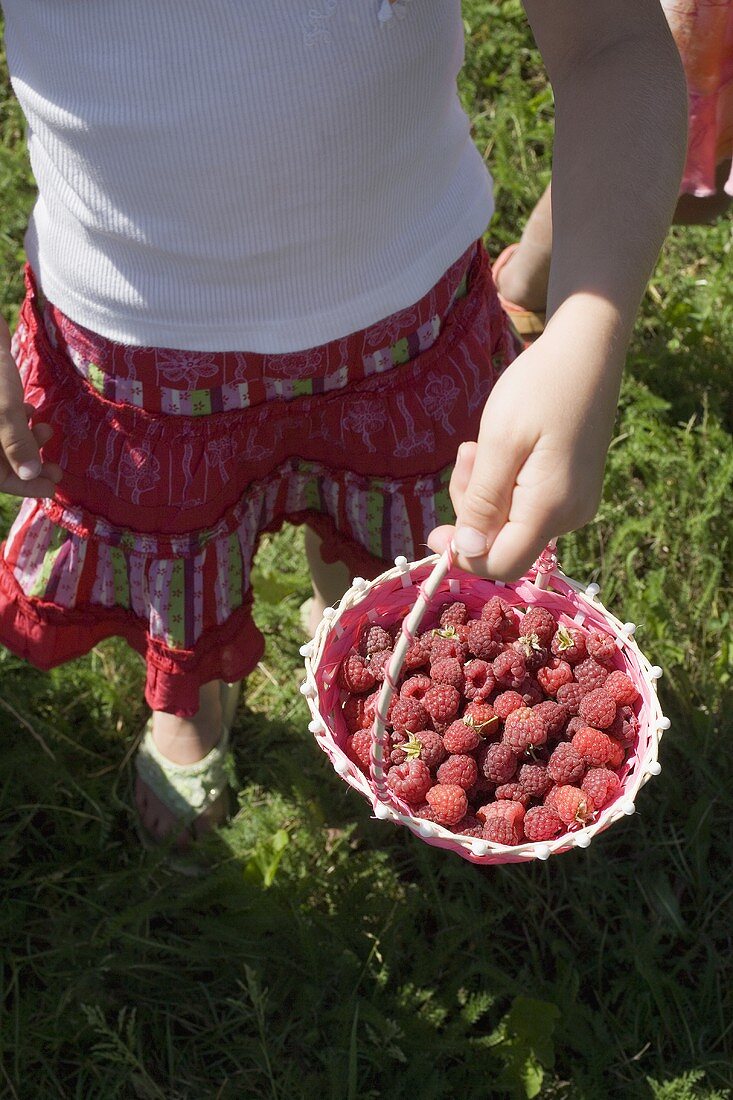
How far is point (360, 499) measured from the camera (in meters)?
1.61

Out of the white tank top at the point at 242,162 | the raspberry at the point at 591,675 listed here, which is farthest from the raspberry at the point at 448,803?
the white tank top at the point at 242,162

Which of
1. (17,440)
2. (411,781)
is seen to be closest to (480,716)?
(411,781)

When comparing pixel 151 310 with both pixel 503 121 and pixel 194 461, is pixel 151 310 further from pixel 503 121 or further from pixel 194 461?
pixel 503 121

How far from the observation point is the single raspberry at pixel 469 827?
1.35 metres

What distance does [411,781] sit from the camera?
1351mm

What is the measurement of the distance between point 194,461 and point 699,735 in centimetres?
117

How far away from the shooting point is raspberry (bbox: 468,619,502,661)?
56.6 inches

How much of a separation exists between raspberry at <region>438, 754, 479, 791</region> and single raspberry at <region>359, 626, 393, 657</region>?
0.17 m

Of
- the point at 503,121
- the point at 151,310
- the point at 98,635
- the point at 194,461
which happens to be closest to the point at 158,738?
the point at 98,635

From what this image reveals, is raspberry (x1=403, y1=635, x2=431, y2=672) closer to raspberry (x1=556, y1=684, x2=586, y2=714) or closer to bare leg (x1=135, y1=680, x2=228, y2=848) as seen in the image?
raspberry (x1=556, y1=684, x2=586, y2=714)

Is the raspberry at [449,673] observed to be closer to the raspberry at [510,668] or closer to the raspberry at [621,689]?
the raspberry at [510,668]

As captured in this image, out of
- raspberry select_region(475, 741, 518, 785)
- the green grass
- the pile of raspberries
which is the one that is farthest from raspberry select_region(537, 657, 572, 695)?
the green grass

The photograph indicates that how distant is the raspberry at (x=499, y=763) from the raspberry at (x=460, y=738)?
0.03 metres

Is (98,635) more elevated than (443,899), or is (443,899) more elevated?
(98,635)
